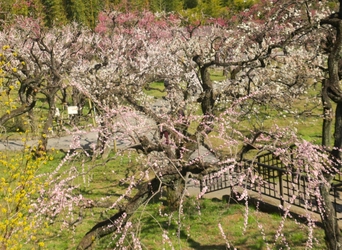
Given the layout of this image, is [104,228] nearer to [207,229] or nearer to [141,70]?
[207,229]

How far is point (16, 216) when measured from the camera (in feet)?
19.2

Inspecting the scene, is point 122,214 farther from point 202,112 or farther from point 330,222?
point 202,112

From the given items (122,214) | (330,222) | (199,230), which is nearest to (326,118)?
(330,222)

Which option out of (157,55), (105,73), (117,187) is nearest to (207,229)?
(117,187)

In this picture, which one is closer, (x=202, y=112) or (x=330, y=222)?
(x=330, y=222)

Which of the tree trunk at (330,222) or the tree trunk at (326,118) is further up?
the tree trunk at (326,118)

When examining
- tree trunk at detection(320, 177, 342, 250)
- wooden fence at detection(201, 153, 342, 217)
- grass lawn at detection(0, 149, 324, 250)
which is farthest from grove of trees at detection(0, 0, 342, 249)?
grass lawn at detection(0, 149, 324, 250)

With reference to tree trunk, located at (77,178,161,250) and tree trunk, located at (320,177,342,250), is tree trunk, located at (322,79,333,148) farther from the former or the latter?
tree trunk, located at (77,178,161,250)

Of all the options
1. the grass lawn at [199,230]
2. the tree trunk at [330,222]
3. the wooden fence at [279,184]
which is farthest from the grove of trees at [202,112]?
the grass lawn at [199,230]

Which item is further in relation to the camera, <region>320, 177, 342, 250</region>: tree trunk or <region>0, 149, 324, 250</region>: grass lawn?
<region>0, 149, 324, 250</region>: grass lawn

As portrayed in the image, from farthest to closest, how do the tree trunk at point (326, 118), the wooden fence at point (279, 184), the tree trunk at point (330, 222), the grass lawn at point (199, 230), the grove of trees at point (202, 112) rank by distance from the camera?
the grass lawn at point (199, 230), the tree trunk at point (326, 118), the grove of trees at point (202, 112), the tree trunk at point (330, 222), the wooden fence at point (279, 184)

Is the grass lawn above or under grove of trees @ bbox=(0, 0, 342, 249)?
under

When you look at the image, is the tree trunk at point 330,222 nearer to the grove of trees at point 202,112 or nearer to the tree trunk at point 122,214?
the grove of trees at point 202,112

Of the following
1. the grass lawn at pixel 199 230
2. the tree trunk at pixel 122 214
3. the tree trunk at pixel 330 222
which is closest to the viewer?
the tree trunk at pixel 330 222
